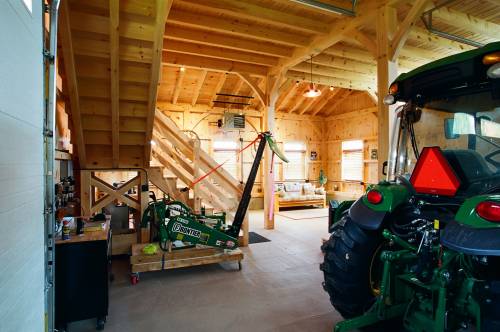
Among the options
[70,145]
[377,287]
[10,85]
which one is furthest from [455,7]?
[70,145]

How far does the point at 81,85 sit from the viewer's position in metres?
3.22

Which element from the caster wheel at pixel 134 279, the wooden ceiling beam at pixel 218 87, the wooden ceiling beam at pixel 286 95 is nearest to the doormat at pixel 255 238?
the caster wheel at pixel 134 279

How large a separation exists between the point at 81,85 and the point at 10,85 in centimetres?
254

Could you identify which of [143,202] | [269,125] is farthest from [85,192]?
A: [269,125]

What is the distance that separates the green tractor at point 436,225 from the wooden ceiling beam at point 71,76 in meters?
2.89

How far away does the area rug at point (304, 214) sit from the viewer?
298 inches

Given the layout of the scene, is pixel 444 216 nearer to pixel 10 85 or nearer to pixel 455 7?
pixel 10 85

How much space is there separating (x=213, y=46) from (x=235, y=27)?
0.89m

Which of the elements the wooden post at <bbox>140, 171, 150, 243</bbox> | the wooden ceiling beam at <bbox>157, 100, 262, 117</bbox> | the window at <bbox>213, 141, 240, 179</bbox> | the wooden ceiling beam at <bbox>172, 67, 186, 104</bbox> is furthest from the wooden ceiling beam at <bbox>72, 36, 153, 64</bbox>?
the window at <bbox>213, 141, 240, 179</bbox>

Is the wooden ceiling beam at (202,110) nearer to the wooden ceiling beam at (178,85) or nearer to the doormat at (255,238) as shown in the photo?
the wooden ceiling beam at (178,85)

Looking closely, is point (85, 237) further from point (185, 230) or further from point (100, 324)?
point (185, 230)

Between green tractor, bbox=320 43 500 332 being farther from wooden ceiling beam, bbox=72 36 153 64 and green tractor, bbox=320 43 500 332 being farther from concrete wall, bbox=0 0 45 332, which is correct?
wooden ceiling beam, bbox=72 36 153 64

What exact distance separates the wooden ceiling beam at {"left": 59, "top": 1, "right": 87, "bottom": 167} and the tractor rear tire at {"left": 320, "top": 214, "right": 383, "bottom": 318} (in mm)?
2934

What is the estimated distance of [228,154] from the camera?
9484 millimetres
